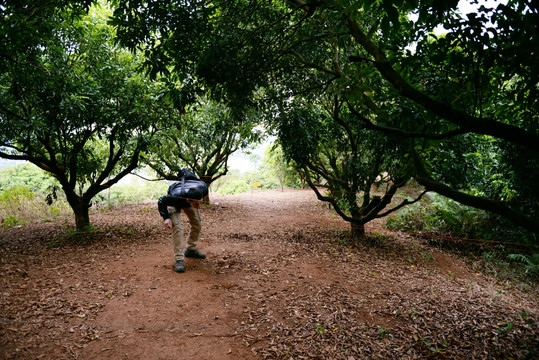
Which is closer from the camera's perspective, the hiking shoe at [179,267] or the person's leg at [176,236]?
the hiking shoe at [179,267]

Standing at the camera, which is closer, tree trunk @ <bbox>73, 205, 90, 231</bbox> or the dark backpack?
the dark backpack

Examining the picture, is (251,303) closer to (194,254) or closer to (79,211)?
(194,254)

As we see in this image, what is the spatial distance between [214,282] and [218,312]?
91 centimetres

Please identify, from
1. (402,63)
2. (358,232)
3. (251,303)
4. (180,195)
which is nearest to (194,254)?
(180,195)

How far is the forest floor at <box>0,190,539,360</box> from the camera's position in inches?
122

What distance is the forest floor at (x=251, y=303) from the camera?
3.10m

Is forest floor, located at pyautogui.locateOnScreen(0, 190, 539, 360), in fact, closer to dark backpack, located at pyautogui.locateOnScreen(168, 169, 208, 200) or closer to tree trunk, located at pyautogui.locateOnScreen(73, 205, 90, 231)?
tree trunk, located at pyautogui.locateOnScreen(73, 205, 90, 231)

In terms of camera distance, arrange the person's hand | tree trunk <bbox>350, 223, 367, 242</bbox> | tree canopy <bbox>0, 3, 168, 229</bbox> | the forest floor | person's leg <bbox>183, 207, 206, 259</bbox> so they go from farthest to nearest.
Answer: tree trunk <bbox>350, 223, 367, 242</bbox>, person's leg <bbox>183, 207, 206, 259</bbox>, tree canopy <bbox>0, 3, 168, 229</bbox>, the person's hand, the forest floor

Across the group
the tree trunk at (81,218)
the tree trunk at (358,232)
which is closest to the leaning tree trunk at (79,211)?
the tree trunk at (81,218)

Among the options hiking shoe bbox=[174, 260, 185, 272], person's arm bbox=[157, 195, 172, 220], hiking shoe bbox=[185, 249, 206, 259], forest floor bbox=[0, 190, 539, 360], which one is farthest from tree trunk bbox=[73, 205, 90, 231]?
hiking shoe bbox=[174, 260, 185, 272]

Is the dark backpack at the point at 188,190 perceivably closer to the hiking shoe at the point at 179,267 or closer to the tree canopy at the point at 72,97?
the hiking shoe at the point at 179,267

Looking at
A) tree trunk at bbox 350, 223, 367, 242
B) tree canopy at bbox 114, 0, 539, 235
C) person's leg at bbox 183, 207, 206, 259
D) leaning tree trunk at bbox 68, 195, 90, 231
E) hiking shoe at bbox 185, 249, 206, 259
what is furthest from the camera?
tree trunk at bbox 350, 223, 367, 242

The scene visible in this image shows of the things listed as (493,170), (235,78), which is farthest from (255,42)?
(493,170)

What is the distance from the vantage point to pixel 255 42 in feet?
14.7
